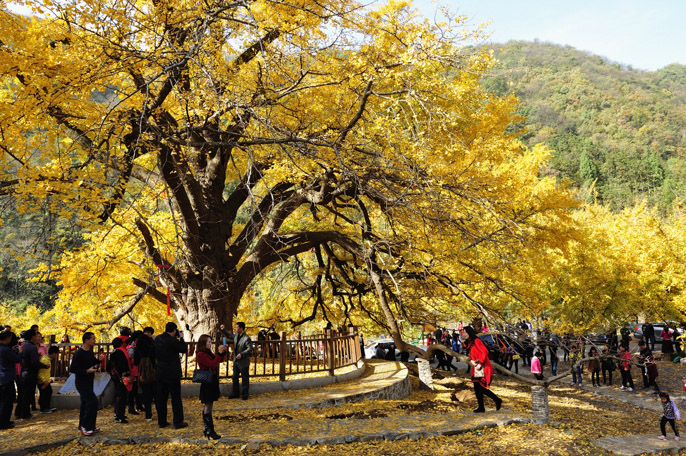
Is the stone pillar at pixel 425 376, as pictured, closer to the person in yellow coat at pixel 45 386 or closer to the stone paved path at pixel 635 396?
the stone paved path at pixel 635 396

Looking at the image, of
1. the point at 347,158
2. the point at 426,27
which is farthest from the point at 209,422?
the point at 426,27

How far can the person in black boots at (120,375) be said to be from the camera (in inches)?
314

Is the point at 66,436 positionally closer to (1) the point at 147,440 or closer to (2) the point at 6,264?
(1) the point at 147,440

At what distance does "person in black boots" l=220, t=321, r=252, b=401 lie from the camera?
9.90 meters

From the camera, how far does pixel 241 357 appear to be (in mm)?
9961

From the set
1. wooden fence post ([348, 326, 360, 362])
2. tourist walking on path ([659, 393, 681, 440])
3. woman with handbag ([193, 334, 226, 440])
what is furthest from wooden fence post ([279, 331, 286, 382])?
tourist walking on path ([659, 393, 681, 440])

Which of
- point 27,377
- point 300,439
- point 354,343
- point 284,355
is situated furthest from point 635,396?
point 27,377

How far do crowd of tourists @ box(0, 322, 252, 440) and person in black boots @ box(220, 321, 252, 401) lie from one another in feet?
0.07

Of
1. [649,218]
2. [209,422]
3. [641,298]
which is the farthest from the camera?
[649,218]

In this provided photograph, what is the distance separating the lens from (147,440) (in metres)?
6.88

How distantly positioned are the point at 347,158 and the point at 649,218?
25.3 meters

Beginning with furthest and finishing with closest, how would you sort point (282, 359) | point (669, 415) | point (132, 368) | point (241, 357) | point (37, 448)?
1. point (282, 359)
2. point (669, 415)
3. point (241, 357)
4. point (132, 368)
5. point (37, 448)

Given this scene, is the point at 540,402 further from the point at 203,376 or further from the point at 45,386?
the point at 45,386

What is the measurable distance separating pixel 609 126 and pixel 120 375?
4747 inches
